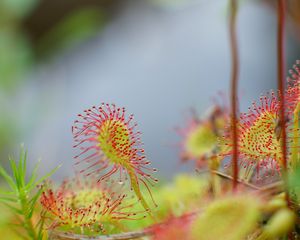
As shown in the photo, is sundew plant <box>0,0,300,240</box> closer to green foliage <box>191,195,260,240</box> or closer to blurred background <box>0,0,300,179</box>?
green foliage <box>191,195,260,240</box>

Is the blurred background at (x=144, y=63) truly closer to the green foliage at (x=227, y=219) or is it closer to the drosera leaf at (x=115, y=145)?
the drosera leaf at (x=115, y=145)

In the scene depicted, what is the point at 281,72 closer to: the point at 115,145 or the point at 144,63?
the point at 115,145

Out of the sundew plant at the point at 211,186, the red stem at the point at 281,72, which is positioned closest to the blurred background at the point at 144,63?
the sundew plant at the point at 211,186

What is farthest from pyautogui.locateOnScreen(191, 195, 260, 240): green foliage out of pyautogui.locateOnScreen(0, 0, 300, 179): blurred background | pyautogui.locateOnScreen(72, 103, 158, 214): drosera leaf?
pyautogui.locateOnScreen(0, 0, 300, 179): blurred background

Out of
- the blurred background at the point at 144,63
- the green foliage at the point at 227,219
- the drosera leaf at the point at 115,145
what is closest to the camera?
the green foliage at the point at 227,219

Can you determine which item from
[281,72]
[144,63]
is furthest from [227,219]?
[144,63]

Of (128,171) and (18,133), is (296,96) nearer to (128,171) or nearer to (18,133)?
(128,171)

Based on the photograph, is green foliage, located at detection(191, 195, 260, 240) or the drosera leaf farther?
the drosera leaf

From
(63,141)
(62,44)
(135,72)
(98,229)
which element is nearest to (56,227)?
(98,229)

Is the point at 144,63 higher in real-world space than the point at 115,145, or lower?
higher
